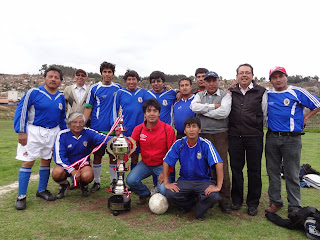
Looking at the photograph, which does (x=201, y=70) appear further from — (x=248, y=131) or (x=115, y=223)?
(x=115, y=223)

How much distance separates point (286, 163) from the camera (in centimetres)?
388

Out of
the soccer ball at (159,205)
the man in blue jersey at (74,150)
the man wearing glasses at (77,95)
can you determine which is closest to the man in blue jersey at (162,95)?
the man in blue jersey at (74,150)

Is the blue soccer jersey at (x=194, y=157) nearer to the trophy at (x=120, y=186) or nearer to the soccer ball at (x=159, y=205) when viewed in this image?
the soccer ball at (x=159, y=205)

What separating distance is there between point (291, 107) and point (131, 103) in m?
2.71

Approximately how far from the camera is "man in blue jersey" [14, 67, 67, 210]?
3.99 m

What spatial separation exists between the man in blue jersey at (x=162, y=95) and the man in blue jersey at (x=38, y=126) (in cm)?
168

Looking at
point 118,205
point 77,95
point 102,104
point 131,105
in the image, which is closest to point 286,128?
point 131,105

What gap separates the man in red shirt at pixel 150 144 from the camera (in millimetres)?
4117

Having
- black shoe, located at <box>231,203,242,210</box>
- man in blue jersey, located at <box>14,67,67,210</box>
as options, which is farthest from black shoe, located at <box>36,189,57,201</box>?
black shoe, located at <box>231,203,242,210</box>

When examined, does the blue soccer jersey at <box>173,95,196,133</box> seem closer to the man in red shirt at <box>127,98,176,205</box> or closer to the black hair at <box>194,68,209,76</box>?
the man in red shirt at <box>127,98,176,205</box>

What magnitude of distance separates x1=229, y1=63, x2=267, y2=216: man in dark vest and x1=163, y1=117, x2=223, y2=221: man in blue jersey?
474 mm

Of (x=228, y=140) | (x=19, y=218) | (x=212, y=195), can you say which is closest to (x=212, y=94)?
(x=228, y=140)

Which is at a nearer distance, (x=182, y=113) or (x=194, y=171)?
A: (x=194, y=171)

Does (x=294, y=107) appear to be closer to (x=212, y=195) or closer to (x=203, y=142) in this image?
(x=203, y=142)
